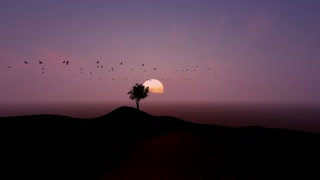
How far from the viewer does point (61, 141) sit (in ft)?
96.9

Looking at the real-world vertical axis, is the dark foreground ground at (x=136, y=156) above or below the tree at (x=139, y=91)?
below

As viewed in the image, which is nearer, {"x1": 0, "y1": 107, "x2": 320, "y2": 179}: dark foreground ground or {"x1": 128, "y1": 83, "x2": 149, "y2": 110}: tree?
{"x1": 0, "y1": 107, "x2": 320, "y2": 179}: dark foreground ground

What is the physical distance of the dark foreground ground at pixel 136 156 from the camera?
21.4m

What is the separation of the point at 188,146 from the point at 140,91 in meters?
46.6

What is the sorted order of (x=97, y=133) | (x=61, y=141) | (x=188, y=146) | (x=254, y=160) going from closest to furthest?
1. (x=254, y=160)
2. (x=188, y=146)
3. (x=61, y=141)
4. (x=97, y=133)

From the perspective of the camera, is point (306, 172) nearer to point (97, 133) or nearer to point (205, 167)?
point (205, 167)

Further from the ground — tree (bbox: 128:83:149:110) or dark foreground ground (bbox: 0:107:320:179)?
tree (bbox: 128:83:149:110)

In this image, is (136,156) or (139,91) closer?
(136,156)

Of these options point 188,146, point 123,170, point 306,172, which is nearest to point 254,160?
point 306,172

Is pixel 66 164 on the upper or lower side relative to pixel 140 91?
lower

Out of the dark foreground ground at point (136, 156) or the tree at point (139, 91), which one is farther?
the tree at point (139, 91)

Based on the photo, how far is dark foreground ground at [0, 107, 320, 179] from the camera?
2141 cm

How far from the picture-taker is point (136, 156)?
25.0m

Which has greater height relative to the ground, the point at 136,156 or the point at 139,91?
the point at 139,91
